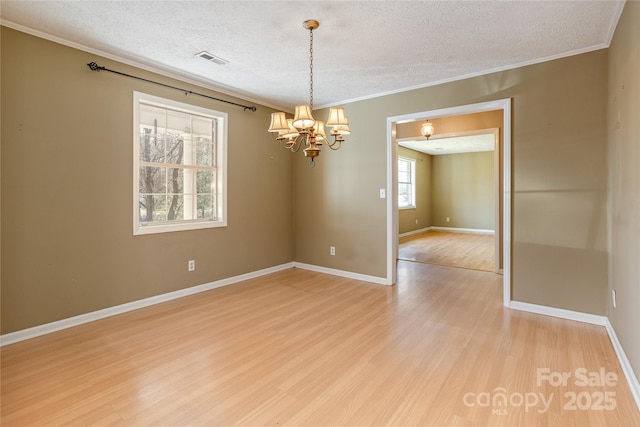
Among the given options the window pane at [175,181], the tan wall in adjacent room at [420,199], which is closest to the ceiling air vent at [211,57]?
the window pane at [175,181]

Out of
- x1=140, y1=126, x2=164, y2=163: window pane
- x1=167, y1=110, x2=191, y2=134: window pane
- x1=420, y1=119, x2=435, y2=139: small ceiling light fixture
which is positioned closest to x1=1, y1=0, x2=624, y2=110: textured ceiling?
x1=167, y1=110, x2=191, y2=134: window pane

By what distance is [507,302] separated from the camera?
344cm

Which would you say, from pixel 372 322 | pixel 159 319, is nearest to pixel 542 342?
pixel 372 322

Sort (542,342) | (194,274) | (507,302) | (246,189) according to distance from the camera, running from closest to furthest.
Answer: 1. (542,342)
2. (507,302)
3. (194,274)
4. (246,189)

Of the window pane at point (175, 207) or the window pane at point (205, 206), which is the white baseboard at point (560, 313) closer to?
the window pane at point (205, 206)

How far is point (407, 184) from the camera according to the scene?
9328 mm

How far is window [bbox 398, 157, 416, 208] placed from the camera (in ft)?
29.8

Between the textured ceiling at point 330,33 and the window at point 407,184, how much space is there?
5.47 meters

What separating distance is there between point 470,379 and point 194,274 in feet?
10.4

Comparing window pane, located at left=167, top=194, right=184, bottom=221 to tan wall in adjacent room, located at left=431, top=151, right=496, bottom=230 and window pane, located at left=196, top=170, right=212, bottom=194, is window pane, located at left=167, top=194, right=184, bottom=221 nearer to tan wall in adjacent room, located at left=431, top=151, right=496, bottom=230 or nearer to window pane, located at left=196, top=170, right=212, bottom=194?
window pane, located at left=196, top=170, right=212, bottom=194

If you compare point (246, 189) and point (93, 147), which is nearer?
point (93, 147)

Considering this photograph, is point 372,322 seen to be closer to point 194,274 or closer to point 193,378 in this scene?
point 193,378

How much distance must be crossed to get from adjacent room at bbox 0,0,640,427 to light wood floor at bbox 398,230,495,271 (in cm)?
128

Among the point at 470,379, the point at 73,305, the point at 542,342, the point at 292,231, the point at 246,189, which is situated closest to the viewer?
the point at 470,379
